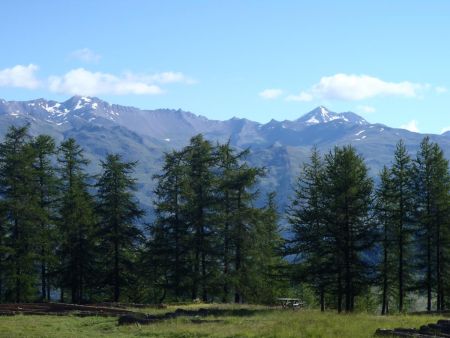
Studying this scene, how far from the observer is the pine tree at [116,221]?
48281 mm

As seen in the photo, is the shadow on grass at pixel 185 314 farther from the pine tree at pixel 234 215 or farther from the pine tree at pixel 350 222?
the pine tree at pixel 234 215

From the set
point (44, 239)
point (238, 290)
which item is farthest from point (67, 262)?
point (238, 290)

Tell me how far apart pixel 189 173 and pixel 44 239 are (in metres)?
13.1

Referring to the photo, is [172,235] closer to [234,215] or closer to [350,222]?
[234,215]

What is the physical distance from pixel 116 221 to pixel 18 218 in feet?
25.9

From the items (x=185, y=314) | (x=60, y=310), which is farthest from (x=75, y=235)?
(x=185, y=314)

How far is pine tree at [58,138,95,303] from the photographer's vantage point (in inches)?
1907

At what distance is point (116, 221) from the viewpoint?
48.4 m

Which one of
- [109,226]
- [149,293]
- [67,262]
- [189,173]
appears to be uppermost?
[189,173]

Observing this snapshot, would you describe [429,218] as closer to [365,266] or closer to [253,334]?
[365,266]

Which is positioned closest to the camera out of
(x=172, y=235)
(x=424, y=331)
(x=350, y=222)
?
(x=424, y=331)

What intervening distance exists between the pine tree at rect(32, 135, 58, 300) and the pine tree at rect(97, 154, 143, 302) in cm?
418

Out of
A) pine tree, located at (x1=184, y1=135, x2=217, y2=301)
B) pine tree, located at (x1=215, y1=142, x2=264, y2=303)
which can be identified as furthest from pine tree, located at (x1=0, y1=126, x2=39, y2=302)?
pine tree, located at (x1=215, y1=142, x2=264, y2=303)

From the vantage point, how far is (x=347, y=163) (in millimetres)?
38312
